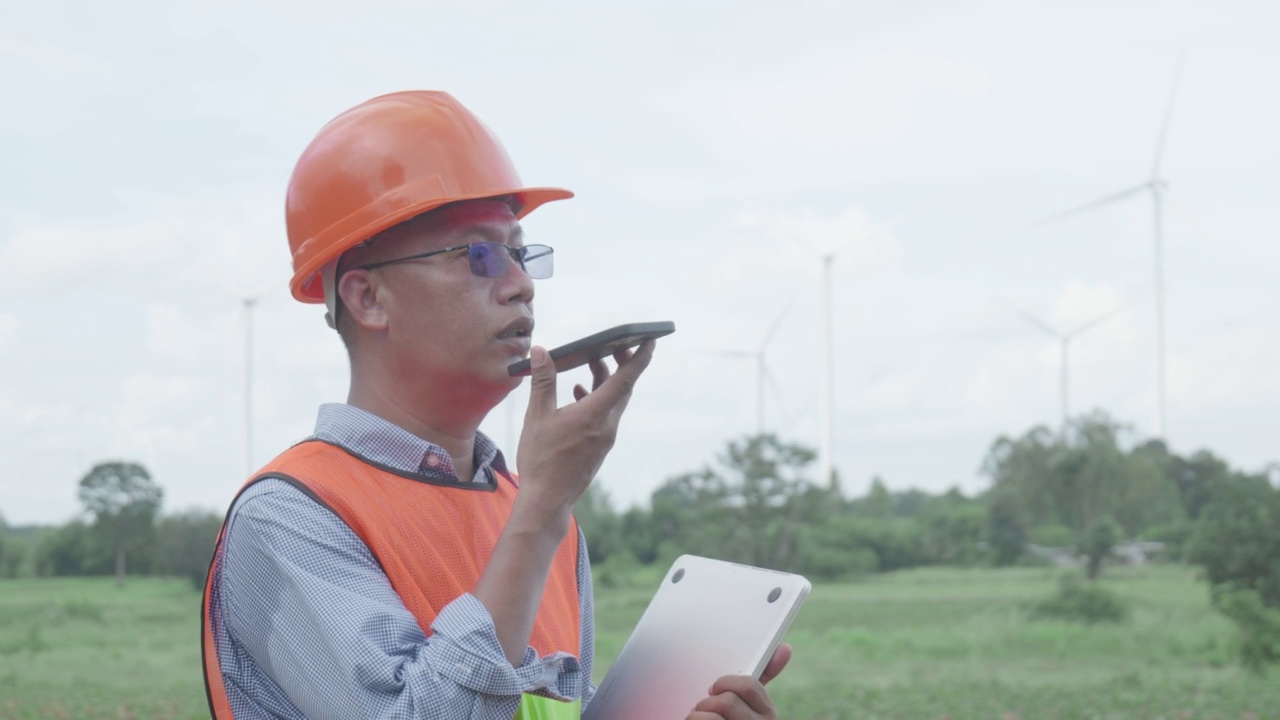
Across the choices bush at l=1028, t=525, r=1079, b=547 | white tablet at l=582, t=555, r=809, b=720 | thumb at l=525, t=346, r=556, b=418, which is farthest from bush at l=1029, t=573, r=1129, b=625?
thumb at l=525, t=346, r=556, b=418

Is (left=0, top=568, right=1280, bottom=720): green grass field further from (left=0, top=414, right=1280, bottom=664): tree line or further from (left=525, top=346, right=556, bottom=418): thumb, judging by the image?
(left=525, top=346, right=556, bottom=418): thumb

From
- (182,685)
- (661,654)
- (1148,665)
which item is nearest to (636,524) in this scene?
(1148,665)

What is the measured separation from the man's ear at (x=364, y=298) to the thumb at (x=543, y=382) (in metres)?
0.42

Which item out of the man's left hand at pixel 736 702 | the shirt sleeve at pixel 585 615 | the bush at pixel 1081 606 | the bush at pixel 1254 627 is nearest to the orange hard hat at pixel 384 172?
the shirt sleeve at pixel 585 615

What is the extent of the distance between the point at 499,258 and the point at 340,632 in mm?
740

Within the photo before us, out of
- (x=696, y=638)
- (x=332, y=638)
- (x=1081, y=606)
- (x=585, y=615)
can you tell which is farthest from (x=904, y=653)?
(x=332, y=638)

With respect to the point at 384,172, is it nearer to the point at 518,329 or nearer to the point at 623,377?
the point at 518,329

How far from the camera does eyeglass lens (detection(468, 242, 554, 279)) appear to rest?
2344 millimetres

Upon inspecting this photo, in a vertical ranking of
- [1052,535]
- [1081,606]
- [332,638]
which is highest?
[332,638]

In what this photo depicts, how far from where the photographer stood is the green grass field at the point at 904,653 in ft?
54.6

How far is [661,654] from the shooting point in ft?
7.82

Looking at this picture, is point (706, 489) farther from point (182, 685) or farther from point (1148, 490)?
point (182, 685)

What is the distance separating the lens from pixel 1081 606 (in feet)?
105

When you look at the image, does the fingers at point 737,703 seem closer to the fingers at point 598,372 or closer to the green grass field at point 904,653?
the fingers at point 598,372
